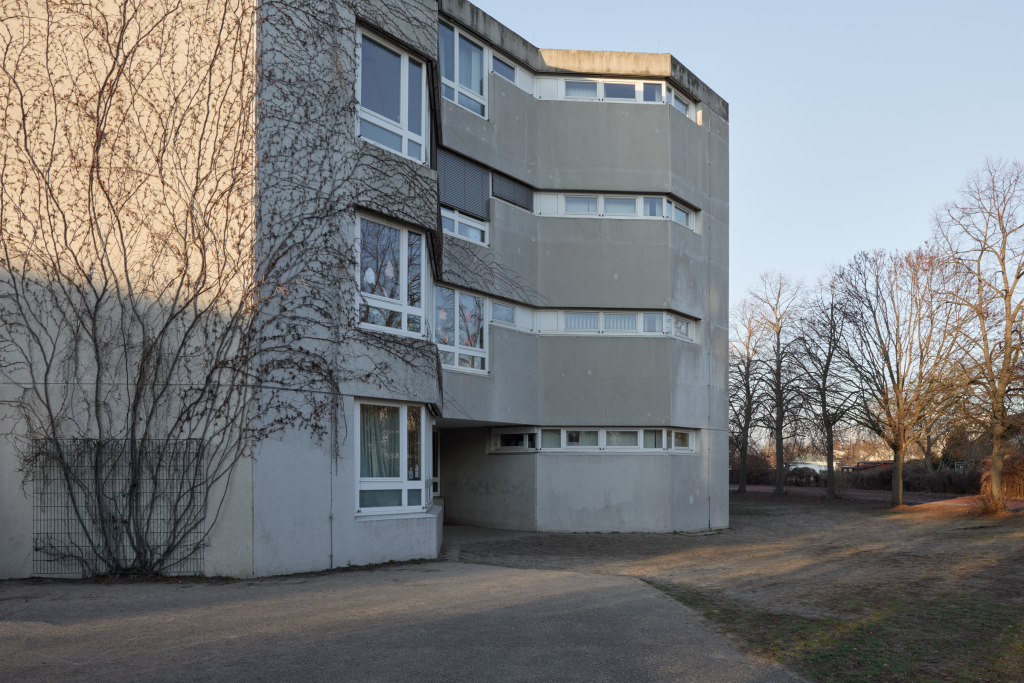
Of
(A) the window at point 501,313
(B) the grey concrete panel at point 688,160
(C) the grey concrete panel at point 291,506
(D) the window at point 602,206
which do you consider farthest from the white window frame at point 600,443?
(C) the grey concrete panel at point 291,506

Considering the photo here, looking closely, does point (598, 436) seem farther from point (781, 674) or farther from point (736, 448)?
point (736, 448)

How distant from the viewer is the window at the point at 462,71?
1759 cm

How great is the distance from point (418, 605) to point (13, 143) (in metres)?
8.11

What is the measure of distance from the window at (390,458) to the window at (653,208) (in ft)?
33.1

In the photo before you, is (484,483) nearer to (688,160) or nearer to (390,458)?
(390,458)

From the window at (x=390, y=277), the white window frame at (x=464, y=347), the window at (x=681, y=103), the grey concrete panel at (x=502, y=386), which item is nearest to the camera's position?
the window at (x=390, y=277)

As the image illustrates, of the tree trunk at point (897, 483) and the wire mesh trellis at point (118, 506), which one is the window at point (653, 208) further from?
the tree trunk at point (897, 483)

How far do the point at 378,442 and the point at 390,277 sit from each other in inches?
98.7

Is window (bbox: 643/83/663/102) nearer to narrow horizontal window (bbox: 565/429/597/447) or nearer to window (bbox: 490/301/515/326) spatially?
window (bbox: 490/301/515/326)

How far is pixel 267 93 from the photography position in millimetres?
10945

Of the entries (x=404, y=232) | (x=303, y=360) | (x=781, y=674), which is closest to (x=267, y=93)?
(x=404, y=232)

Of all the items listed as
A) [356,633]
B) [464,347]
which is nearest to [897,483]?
[464,347]

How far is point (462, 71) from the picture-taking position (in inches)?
710

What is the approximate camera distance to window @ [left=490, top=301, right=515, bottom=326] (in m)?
18.5
